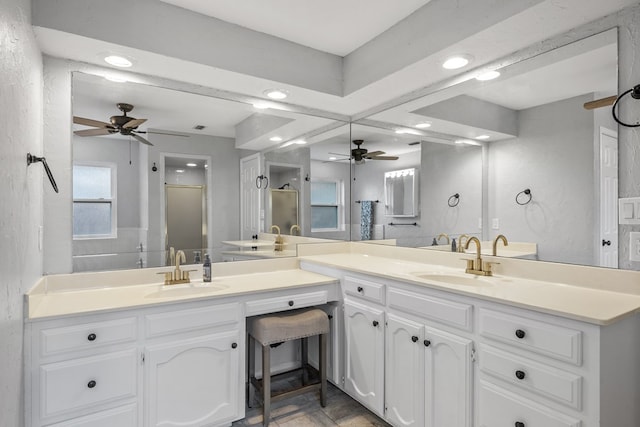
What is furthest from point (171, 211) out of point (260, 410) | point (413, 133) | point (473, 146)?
point (473, 146)

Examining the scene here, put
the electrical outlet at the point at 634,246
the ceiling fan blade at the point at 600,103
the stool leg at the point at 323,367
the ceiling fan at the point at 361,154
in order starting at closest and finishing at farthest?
1. the electrical outlet at the point at 634,246
2. the ceiling fan blade at the point at 600,103
3. the stool leg at the point at 323,367
4. the ceiling fan at the point at 361,154

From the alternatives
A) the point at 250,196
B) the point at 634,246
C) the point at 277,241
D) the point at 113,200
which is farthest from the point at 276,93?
the point at 634,246

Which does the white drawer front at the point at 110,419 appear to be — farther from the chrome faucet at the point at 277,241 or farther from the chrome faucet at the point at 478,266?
the chrome faucet at the point at 478,266

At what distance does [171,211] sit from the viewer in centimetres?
232

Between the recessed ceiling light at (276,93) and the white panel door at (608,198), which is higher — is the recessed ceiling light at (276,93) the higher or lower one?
the higher one

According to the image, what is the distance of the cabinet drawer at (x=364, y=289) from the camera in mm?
2031

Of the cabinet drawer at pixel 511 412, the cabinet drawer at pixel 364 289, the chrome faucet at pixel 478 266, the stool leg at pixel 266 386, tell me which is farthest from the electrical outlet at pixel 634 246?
the stool leg at pixel 266 386

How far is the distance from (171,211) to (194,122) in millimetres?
652

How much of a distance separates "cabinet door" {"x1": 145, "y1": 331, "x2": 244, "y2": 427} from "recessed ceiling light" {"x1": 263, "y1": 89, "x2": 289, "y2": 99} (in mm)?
1636

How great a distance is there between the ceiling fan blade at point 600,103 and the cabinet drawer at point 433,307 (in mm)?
1120

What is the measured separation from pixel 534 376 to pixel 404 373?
73cm

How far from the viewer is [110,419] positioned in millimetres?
1649

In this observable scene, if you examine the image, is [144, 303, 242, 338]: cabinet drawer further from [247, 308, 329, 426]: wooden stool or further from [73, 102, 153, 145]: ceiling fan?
[73, 102, 153, 145]: ceiling fan

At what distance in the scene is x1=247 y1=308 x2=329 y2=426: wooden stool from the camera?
2045 millimetres
